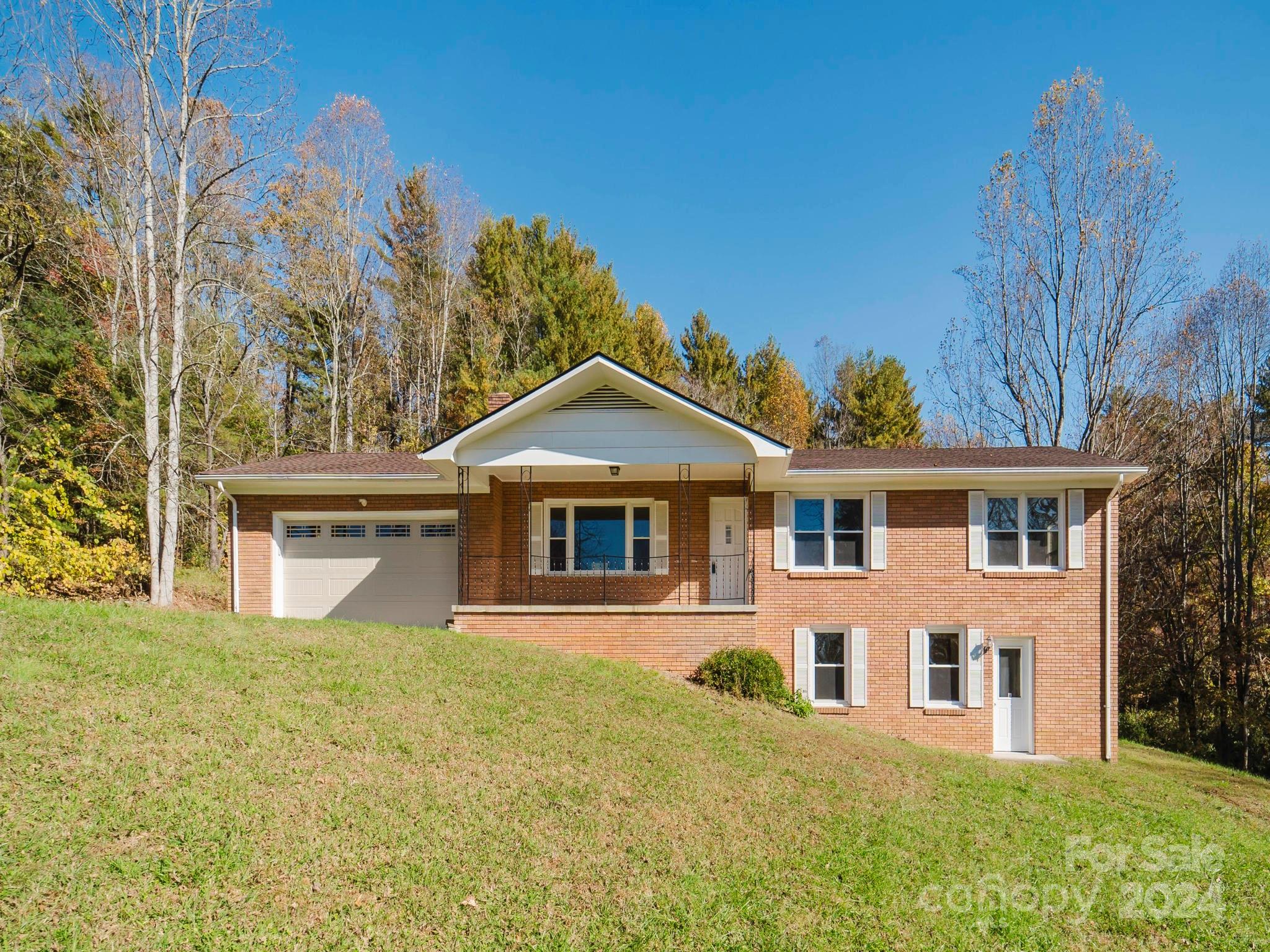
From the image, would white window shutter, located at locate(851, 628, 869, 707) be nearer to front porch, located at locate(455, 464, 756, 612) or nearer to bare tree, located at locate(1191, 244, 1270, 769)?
front porch, located at locate(455, 464, 756, 612)

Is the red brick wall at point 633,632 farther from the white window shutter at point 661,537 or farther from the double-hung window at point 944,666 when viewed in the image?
the double-hung window at point 944,666

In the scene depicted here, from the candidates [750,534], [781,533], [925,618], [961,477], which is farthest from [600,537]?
[961,477]

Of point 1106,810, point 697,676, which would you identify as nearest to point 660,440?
point 697,676

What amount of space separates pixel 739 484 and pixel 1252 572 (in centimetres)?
1487

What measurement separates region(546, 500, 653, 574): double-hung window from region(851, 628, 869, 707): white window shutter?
4340 millimetres

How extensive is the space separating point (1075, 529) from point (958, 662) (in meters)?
3.37

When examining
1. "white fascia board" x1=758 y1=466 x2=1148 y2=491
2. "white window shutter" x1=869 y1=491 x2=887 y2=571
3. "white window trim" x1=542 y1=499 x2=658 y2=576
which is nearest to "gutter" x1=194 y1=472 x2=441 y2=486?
"white window trim" x1=542 y1=499 x2=658 y2=576

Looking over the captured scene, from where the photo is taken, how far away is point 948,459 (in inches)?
524

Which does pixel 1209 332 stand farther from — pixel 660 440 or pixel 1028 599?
pixel 660 440

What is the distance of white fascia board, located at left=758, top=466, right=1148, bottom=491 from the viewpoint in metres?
12.1

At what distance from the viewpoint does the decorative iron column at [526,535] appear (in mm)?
13164

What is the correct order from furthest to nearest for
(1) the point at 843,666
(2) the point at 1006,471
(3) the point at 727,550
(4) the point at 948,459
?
(3) the point at 727,550 < (4) the point at 948,459 < (1) the point at 843,666 < (2) the point at 1006,471

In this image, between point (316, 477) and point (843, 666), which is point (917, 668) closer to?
point (843, 666)

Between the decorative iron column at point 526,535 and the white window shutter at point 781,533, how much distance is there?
15.9 feet
